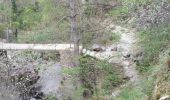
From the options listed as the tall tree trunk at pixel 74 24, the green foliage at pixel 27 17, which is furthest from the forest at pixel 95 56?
the green foliage at pixel 27 17

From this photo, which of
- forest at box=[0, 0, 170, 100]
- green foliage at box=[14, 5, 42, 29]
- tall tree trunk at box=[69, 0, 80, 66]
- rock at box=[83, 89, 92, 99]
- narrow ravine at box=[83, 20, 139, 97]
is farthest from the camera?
green foliage at box=[14, 5, 42, 29]

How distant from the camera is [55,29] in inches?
623

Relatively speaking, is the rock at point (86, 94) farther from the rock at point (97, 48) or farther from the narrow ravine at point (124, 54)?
the rock at point (97, 48)

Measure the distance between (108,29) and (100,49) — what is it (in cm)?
199

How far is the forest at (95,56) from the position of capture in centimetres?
1046

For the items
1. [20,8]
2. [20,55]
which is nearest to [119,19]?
[20,55]

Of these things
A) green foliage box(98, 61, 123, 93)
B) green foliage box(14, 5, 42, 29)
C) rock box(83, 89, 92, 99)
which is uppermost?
green foliage box(14, 5, 42, 29)

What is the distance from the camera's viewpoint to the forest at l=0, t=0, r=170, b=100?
10.5 meters

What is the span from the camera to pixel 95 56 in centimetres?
1614

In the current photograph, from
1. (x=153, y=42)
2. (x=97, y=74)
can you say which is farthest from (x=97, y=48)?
(x=153, y=42)

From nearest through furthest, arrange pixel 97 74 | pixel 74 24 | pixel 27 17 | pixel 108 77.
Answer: pixel 97 74 → pixel 108 77 → pixel 74 24 → pixel 27 17

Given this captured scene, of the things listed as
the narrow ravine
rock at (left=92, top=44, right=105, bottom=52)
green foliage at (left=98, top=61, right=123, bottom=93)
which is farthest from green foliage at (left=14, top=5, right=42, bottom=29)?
green foliage at (left=98, top=61, right=123, bottom=93)

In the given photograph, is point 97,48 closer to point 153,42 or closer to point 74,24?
point 74,24

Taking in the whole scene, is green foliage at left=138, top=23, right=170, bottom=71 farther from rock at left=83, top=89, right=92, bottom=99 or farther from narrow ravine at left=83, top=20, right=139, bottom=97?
rock at left=83, top=89, right=92, bottom=99
